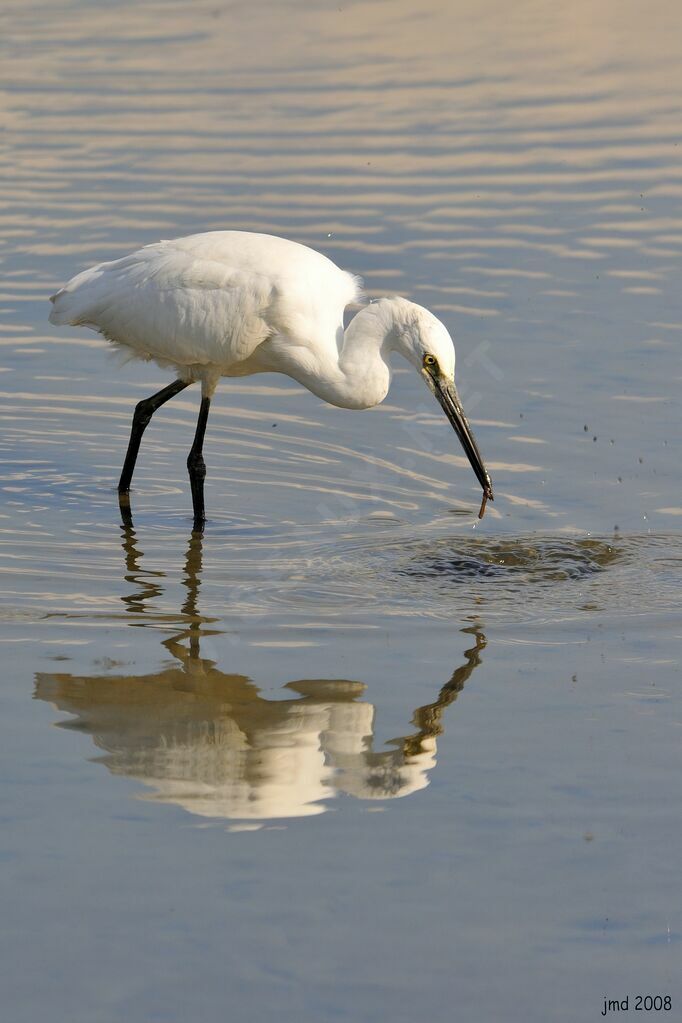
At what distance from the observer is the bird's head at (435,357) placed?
25.4ft

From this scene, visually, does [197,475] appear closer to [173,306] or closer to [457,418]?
[173,306]

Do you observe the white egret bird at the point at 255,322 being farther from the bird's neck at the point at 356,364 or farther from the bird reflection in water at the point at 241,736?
the bird reflection in water at the point at 241,736

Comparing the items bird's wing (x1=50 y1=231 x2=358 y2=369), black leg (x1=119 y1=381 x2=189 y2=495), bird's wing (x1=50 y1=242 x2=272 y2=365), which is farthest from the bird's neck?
black leg (x1=119 y1=381 x2=189 y2=495)

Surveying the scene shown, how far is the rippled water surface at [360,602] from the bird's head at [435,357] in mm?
369

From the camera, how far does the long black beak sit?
7.78 m

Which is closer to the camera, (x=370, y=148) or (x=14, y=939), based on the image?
(x=14, y=939)

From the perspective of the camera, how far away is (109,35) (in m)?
18.9

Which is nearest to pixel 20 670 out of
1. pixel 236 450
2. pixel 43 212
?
pixel 236 450

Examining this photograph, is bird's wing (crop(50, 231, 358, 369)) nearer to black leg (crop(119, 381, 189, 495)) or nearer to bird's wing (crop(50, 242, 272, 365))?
bird's wing (crop(50, 242, 272, 365))

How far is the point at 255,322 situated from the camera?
828 cm

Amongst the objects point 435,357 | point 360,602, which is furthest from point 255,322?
point 360,602

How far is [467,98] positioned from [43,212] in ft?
15.3

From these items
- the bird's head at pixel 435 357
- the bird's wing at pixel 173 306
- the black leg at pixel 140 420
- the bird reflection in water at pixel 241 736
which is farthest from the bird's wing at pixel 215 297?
the bird reflection in water at pixel 241 736

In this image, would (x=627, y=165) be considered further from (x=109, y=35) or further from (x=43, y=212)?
(x=109, y=35)
